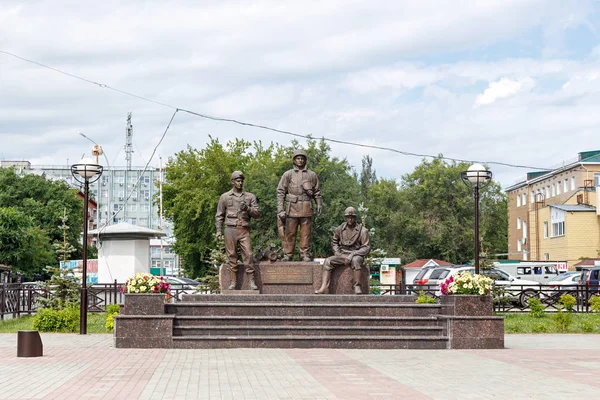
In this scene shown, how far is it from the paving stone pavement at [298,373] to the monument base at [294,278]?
2589 millimetres

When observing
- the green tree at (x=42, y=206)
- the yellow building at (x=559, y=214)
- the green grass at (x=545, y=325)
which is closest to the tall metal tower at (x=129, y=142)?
the green tree at (x=42, y=206)

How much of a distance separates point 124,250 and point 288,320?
49.0ft

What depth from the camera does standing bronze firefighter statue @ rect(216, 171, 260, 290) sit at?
1702 cm

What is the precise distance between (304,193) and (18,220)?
39611 mm

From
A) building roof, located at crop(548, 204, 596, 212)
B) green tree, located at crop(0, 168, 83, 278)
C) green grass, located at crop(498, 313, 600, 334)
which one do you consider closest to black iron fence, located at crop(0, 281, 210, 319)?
green grass, located at crop(498, 313, 600, 334)

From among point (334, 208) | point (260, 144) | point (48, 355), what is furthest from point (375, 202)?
point (48, 355)

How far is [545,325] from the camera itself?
2073cm

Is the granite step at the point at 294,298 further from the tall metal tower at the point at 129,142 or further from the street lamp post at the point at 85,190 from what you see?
the tall metal tower at the point at 129,142

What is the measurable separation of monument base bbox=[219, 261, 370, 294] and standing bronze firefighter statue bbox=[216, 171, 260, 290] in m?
0.20

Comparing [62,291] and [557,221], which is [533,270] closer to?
[557,221]

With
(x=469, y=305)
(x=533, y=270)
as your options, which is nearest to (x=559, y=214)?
(x=533, y=270)

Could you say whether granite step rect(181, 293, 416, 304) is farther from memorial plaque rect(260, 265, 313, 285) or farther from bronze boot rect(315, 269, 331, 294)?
memorial plaque rect(260, 265, 313, 285)

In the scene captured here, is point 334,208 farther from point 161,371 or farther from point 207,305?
point 161,371

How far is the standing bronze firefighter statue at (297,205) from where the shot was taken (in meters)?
17.7
